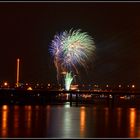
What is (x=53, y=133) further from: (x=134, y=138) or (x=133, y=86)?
(x=133, y=86)

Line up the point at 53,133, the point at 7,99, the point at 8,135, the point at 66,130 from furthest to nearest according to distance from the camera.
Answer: the point at 7,99 → the point at 66,130 → the point at 53,133 → the point at 8,135

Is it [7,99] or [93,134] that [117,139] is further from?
[7,99]

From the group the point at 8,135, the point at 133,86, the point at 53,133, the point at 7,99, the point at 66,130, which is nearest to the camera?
the point at 8,135

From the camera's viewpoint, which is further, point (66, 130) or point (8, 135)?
point (66, 130)

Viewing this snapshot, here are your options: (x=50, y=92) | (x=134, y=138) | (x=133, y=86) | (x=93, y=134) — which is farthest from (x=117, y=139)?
(x=133, y=86)

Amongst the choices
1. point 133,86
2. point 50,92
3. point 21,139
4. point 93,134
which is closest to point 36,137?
point 21,139

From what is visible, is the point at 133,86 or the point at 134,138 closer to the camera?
the point at 134,138

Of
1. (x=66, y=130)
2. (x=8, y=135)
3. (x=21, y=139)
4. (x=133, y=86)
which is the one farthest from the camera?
(x=133, y=86)

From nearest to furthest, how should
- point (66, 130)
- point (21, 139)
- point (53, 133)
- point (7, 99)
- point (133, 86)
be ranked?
point (21, 139) < point (53, 133) < point (66, 130) < point (7, 99) < point (133, 86)
